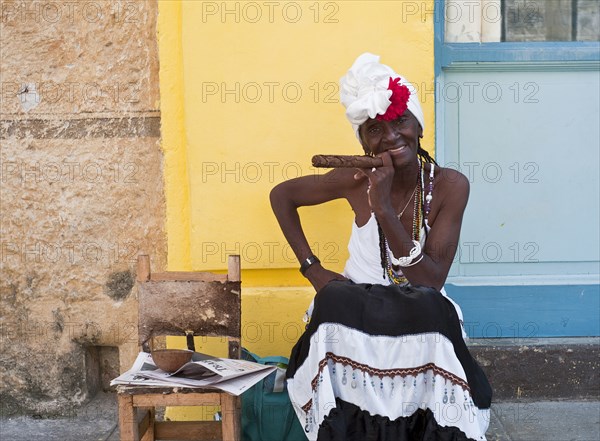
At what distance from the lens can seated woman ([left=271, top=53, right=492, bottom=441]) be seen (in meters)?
3.03

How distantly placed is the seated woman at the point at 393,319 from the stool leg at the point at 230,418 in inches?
9.6

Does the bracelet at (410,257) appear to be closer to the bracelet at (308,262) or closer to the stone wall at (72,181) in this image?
the bracelet at (308,262)

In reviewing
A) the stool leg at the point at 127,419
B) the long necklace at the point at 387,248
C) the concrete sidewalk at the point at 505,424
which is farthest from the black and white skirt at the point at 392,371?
the concrete sidewalk at the point at 505,424

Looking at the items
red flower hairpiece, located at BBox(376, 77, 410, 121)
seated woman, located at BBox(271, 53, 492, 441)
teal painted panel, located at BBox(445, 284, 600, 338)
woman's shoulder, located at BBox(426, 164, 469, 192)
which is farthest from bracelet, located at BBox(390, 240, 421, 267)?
teal painted panel, located at BBox(445, 284, 600, 338)

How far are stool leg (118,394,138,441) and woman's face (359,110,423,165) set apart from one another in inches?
54.0

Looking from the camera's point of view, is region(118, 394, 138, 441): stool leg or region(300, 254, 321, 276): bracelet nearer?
region(118, 394, 138, 441): stool leg

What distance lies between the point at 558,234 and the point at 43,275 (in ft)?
8.76

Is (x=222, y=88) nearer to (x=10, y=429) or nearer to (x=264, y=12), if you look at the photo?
(x=264, y=12)

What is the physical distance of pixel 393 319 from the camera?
304cm

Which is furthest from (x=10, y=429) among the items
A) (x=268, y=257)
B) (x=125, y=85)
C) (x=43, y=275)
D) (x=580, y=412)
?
(x=580, y=412)

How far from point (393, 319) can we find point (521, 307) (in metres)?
1.45

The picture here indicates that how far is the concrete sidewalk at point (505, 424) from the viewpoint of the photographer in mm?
3797

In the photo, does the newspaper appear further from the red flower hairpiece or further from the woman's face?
the red flower hairpiece

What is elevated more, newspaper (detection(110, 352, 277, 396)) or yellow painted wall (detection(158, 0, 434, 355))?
yellow painted wall (detection(158, 0, 434, 355))
